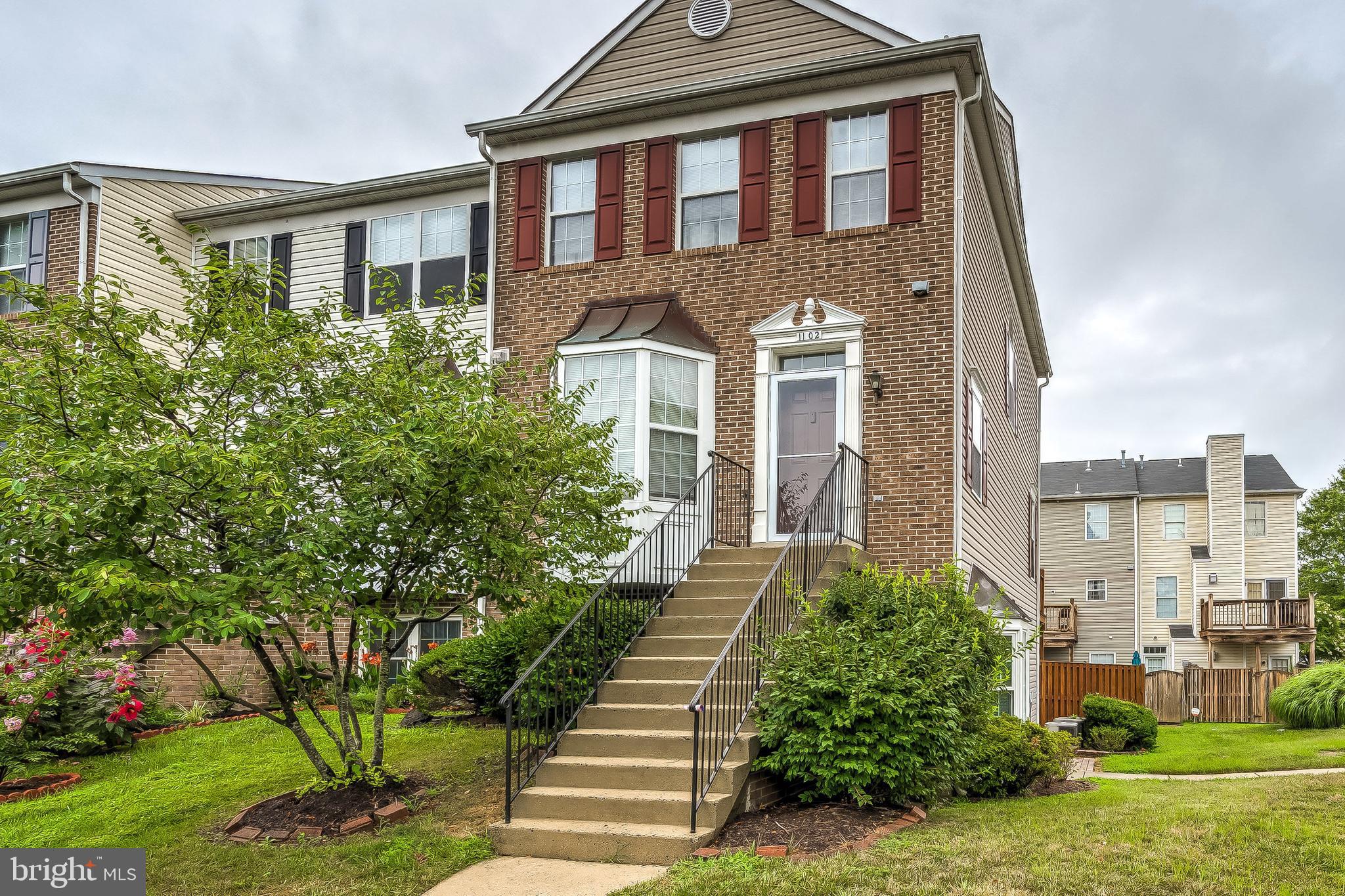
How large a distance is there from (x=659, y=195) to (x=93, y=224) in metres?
9.09

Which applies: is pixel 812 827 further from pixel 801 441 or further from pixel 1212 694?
pixel 1212 694

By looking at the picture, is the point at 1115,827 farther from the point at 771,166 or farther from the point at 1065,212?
the point at 1065,212

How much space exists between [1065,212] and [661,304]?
1374 cm

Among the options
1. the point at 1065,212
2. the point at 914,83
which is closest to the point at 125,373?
the point at 914,83

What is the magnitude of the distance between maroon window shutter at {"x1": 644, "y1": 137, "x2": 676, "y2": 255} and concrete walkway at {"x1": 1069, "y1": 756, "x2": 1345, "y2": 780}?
780cm

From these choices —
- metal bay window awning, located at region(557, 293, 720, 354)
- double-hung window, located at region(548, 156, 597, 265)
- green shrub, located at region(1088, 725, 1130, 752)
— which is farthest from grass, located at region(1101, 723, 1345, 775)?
double-hung window, located at region(548, 156, 597, 265)

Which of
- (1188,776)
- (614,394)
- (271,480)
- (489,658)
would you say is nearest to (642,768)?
(271,480)

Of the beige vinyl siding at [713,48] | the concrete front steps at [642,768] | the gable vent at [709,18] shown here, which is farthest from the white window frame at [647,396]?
the gable vent at [709,18]

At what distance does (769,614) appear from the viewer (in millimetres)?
9203

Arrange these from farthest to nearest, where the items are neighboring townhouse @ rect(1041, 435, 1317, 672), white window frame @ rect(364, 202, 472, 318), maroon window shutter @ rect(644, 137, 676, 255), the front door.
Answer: neighboring townhouse @ rect(1041, 435, 1317, 672) → white window frame @ rect(364, 202, 472, 318) → maroon window shutter @ rect(644, 137, 676, 255) → the front door

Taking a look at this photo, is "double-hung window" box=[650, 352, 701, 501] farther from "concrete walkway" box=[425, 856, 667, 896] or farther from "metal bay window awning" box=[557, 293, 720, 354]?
"concrete walkway" box=[425, 856, 667, 896]

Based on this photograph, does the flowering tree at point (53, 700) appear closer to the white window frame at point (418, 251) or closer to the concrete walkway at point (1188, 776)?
the white window frame at point (418, 251)

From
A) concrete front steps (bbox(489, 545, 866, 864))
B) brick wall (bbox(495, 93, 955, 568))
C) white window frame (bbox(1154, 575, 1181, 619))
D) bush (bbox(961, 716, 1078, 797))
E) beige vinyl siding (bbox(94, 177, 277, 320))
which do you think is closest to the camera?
concrete front steps (bbox(489, 545, 866, 864))

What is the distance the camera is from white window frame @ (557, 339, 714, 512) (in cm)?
1213
